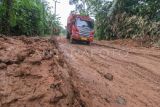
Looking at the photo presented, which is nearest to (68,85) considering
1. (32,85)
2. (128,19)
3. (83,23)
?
(32,85)

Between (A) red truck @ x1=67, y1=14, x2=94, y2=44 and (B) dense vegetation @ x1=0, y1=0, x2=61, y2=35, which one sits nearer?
(B) dense vegetation @ x1=0, y1=0, x2=61, y2=35

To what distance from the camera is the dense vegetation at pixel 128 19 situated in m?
24.3

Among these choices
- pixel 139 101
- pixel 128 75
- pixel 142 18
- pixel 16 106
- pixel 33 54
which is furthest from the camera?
pixel 142 18

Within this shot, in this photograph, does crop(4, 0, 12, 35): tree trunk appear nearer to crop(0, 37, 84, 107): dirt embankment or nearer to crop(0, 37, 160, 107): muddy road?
crop(0, 37, 160, 107): muddy road

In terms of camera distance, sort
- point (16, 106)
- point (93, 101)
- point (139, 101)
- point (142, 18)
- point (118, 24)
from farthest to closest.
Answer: point (118, 24) → point (142, 18) → point (139, 101) → point (93, 101) → point (16, 106)

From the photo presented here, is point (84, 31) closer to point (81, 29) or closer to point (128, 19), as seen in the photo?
point (81, 29)

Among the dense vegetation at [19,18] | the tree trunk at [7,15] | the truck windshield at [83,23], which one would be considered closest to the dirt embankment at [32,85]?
the tree trunk at [7,15]

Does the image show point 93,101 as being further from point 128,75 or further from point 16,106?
point 128,75

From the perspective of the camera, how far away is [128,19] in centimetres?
2703

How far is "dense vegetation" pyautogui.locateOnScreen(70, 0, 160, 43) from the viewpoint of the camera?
24312 mm

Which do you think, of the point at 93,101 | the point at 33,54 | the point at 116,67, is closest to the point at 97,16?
the point at 116,67

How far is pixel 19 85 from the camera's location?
224 inches

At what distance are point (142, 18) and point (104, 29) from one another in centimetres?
622

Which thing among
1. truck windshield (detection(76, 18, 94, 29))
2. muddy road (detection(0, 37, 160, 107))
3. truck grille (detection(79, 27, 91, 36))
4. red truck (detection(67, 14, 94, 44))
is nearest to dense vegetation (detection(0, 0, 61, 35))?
red truck (detection(67, 14, 94, 44))
